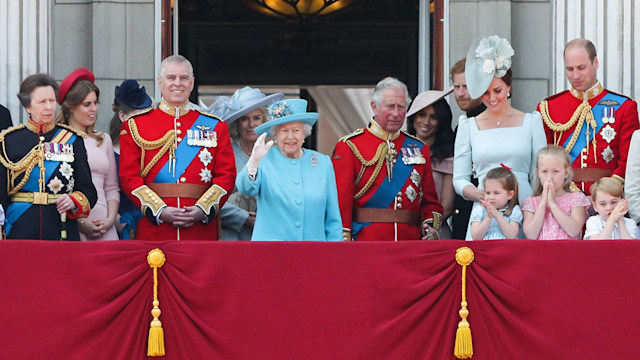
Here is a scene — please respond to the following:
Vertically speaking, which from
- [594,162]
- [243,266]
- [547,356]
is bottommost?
[547,356]

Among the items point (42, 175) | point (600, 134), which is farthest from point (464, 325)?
point (42, 175)

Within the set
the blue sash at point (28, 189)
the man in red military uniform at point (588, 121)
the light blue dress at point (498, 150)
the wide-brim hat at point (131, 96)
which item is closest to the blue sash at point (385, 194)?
the light blue dress at point (498, 150)

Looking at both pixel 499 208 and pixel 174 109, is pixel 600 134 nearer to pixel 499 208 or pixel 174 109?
pixel 499 208

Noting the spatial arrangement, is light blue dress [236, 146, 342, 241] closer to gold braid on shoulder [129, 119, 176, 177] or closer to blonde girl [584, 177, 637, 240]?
gold braid on shoulder [129, 119, 176, 177]

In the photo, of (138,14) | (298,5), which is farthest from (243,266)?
(298,5)

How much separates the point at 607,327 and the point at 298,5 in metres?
6.98

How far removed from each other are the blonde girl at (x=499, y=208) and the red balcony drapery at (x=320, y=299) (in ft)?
1.94

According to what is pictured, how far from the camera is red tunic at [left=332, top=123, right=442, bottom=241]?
7.14 metres

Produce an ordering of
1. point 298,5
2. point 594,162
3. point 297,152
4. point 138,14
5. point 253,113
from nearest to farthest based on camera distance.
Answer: point 297,152 < point 594,162 < point 253,113 < point 138,14 < point 298,5

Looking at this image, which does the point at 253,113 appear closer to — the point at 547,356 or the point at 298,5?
the point at 547,356

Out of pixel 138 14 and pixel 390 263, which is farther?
pixel 138 14

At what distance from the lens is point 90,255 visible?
5832 mm

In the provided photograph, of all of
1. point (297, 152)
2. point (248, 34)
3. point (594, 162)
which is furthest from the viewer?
point (248, 34)

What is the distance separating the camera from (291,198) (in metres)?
6.48
